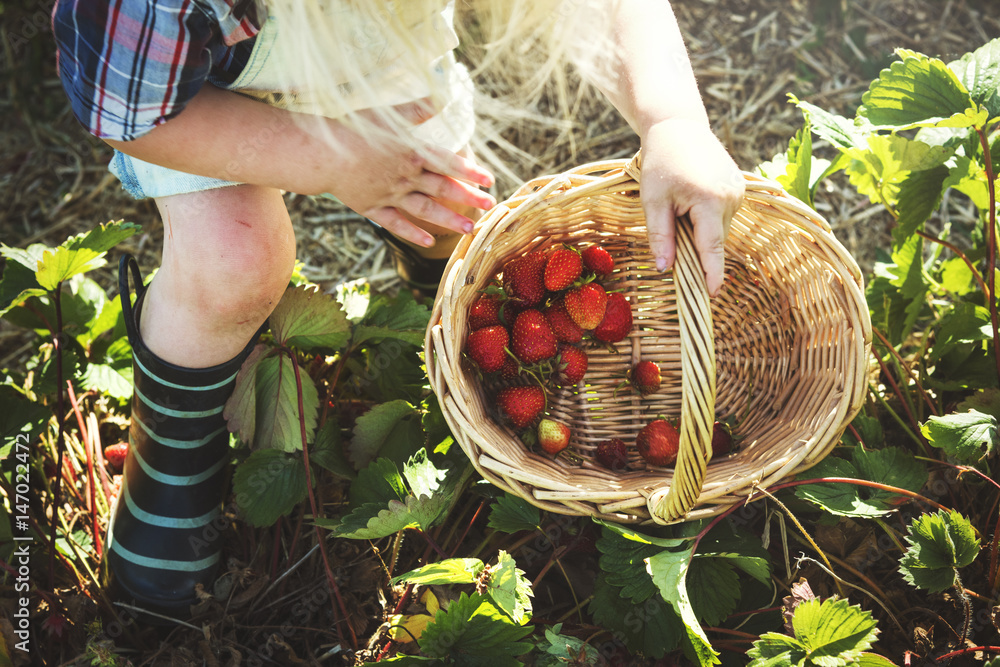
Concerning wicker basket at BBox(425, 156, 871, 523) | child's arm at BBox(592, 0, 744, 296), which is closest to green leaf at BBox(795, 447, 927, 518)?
wicker basket at BBox(425, 156, 871, 523)

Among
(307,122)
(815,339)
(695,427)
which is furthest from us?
(815,339)

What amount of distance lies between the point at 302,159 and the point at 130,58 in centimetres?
19

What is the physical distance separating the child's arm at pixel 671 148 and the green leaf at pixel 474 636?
16.7 inches

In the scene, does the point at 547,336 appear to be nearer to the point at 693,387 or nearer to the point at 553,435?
the point at 553,435

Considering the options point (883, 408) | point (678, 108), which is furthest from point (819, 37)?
point (678, 108)

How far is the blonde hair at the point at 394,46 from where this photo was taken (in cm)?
72

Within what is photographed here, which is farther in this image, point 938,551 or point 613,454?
point 613,454

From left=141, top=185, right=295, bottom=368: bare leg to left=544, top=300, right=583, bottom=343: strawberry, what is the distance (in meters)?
0.38

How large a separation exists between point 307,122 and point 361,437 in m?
0.44

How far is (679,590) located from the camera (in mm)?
700

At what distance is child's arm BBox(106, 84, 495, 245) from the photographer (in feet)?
2.43

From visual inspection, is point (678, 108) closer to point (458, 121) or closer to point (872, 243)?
point (458, 121)

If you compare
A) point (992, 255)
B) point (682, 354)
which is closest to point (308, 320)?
point (682, 354)

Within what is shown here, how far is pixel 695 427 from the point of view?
2.25ft
